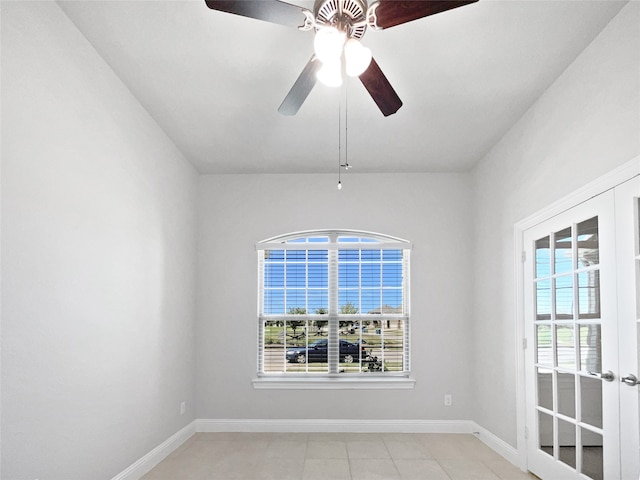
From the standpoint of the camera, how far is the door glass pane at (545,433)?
3.99 meters

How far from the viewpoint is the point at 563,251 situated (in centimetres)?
384

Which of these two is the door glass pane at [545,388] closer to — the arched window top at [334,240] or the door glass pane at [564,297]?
the door glass pane at [564,297]

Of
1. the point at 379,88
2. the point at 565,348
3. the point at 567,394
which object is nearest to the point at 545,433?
the point at 567,394

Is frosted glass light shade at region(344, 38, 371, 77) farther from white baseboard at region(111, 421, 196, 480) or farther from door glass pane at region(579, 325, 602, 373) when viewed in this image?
white baseboard at region(111, 421, 196, 480)

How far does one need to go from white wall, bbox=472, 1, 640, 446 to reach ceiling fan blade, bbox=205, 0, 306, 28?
177 centimetres

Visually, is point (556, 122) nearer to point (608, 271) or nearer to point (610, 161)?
point (610, 161)

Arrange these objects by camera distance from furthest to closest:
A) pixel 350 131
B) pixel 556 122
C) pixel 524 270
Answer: pixel 350 131 → pixel 524 270 → pixel 556 122

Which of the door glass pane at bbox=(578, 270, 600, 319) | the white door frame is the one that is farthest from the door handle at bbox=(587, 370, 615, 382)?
the white door frame

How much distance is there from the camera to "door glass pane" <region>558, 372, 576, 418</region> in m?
3.63

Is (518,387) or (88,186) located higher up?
(88,186)

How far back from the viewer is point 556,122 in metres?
3.82

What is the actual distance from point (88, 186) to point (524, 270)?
335 cm

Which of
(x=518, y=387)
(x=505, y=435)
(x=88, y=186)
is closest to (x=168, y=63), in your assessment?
(x=88, y=186)

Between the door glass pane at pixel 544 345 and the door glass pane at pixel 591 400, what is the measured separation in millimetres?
510
